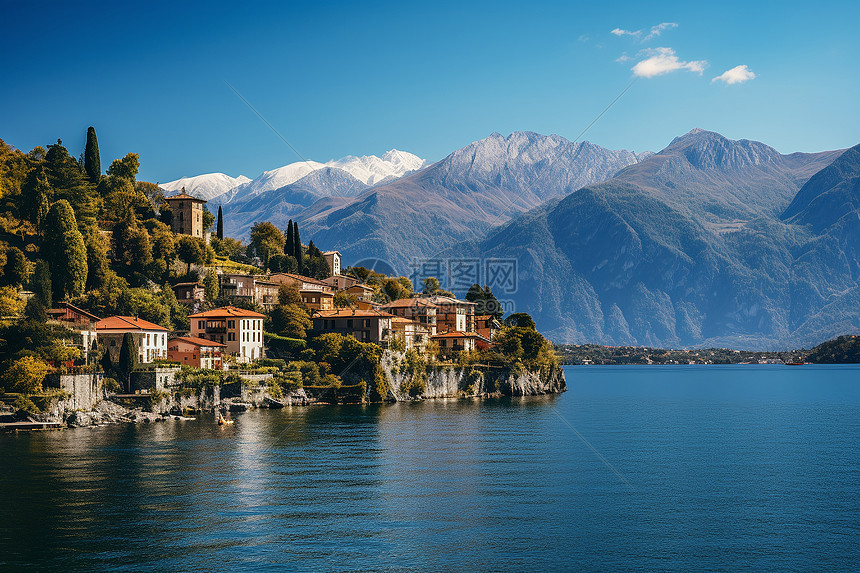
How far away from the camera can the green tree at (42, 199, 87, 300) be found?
291 feet

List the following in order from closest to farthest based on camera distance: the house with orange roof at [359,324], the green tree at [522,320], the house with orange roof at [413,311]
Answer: the house with orange roof at [359,324] < the house with orange roof at [413,311] < the green tree at [522,320]

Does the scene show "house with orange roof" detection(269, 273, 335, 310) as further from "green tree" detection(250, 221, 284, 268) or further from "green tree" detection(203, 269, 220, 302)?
"green tree" detection(203, 269, 220, 302)

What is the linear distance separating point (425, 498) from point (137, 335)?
4957cm

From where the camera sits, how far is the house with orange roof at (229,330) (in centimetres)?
9775

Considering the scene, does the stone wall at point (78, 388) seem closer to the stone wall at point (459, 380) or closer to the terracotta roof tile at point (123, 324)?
the terracotta roof tile at point (123, 324)

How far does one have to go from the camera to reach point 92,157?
4397 inches

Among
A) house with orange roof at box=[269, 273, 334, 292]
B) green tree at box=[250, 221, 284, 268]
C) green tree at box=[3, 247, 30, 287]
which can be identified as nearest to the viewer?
green tree at box=[3, 247, 30, 287]

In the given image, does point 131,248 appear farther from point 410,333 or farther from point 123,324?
point 410,333

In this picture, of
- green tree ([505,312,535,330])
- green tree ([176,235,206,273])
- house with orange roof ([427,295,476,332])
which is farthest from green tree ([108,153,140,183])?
green tree ([505,312,535,330])

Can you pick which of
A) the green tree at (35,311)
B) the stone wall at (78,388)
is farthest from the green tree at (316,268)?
the stone wall at (78,388)

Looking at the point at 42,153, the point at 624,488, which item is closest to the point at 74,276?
the point at 42,153

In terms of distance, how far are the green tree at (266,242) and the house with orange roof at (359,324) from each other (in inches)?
1086

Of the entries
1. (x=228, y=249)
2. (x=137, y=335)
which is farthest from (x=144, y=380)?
(x=228, y=249)

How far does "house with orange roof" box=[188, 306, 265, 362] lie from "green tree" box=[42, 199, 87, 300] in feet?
48.7
